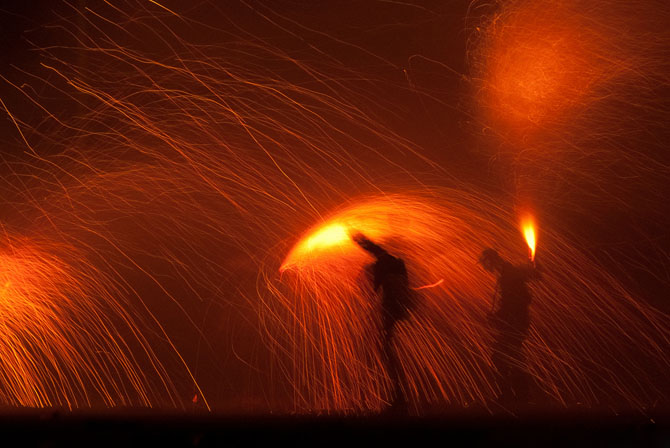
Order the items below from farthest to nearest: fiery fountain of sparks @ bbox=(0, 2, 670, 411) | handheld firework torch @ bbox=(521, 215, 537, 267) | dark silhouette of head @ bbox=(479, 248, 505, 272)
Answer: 1. fiery fountain of sparks @ bbox=(0, 2, 670, 411)
2. handheld firework torch @ bbox=(521, 215, 537, 267)
3. dark silhouette of head @ bbox=(479, 248, 505, 272)

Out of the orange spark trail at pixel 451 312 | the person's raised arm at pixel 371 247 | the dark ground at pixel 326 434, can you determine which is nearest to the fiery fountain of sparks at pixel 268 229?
the orange spark trail at pixel 451 312

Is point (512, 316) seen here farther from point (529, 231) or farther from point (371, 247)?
point (371, 247)

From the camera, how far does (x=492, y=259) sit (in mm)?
8617

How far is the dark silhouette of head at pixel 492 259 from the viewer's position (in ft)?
27.9

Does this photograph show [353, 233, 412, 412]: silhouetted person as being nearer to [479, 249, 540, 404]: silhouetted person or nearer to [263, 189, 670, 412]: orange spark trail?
[263, 189, 670, 412]: orange spark trail

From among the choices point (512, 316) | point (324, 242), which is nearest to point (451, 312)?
point (512, 316)

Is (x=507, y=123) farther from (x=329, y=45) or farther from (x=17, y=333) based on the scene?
(x=17, y=333)

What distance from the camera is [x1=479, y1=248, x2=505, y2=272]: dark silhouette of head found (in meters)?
8.50

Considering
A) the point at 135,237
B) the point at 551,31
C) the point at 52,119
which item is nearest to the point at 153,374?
the point at 135,237

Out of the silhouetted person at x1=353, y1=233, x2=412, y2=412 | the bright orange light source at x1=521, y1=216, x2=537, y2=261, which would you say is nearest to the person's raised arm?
the silhouetted person at x1=353, y1=233, x2=412, y2=412

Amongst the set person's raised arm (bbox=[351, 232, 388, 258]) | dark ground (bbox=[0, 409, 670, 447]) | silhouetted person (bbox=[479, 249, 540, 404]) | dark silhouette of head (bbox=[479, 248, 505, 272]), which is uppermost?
dark silhouette of head (bbox=[479, 248, 505, 272])

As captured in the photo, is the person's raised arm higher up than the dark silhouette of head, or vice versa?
the dark silhouette of head

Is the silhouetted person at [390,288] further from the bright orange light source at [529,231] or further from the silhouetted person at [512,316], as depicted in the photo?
the bright orange light source at [529,231]

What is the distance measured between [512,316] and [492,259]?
0.77m
